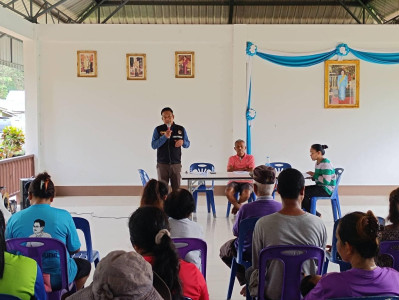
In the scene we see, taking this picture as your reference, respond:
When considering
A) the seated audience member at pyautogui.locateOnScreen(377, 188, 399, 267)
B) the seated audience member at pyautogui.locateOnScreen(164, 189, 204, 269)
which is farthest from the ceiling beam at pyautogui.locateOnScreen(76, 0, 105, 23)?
the seated audience member at pyautogui.locateOnScreen(377, 188, 399, 267)

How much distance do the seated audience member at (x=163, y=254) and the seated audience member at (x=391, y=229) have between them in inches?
47.2

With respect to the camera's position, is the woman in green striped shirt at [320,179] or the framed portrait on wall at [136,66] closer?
the woman in green striped shirt at [320,179]

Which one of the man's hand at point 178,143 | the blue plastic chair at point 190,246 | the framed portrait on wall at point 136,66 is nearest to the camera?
the blue plastic chair at point 190,246

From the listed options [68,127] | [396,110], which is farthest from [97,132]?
[396,110]

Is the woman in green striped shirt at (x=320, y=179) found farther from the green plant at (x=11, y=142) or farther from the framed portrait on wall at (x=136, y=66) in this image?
the green plant at (x=11, y=142)

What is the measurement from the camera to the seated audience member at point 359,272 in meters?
1.75

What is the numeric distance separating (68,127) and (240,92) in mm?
3173

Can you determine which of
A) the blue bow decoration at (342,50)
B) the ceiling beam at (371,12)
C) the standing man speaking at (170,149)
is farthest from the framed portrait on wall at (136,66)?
the ceiling beam at (371,12)

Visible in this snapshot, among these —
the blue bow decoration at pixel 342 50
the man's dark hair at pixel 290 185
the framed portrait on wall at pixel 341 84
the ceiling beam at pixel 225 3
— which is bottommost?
the man's dark hair at pixel 290 185

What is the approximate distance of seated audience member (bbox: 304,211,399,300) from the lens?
175cm

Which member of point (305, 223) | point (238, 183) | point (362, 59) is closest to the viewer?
point (305, 223)

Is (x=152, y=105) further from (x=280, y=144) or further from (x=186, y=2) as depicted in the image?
(x=186, y=2)

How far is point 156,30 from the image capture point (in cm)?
821

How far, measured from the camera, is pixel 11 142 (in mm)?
7914
